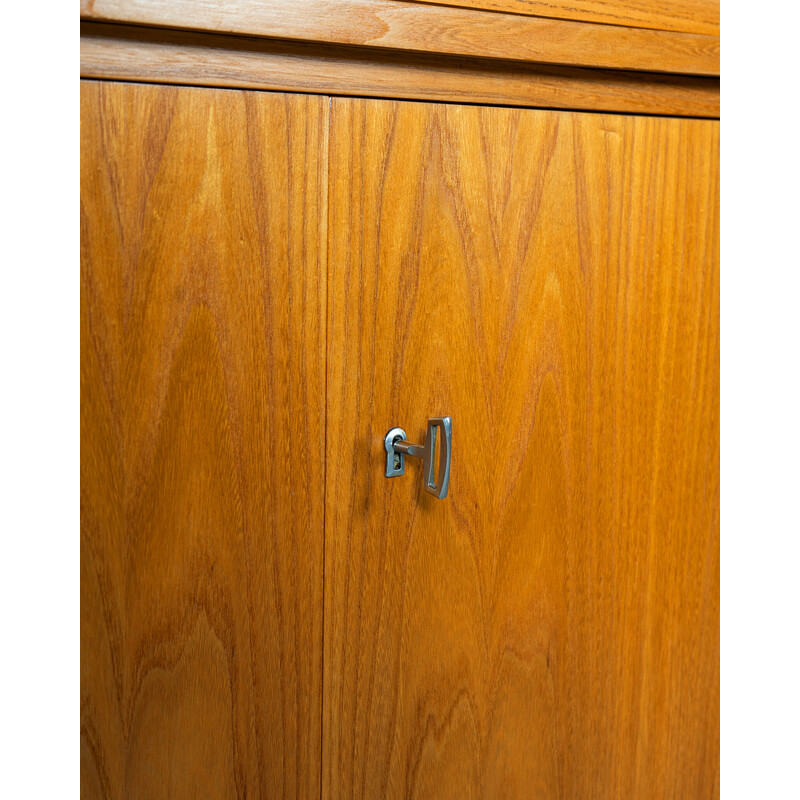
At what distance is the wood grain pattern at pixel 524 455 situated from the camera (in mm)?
556

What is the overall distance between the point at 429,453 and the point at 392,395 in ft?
0.17

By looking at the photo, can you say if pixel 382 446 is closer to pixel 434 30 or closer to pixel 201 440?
pixel 201 440

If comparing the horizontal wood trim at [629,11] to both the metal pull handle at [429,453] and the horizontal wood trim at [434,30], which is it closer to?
the horizontal wood trim at [434,30]

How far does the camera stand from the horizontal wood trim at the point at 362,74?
480 millimetres

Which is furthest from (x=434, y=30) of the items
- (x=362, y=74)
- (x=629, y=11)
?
(x=629, y=11)

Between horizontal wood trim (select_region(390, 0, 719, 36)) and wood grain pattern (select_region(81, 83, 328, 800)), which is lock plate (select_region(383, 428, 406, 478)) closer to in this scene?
wood grain pattern (select_region(81, 83, 328, 800))

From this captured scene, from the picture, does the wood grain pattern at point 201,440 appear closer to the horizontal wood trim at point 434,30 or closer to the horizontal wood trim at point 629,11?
the horizontal wood trim at point 434,30

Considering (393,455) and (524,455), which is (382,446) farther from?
(524,455)

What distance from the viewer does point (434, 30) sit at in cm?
53

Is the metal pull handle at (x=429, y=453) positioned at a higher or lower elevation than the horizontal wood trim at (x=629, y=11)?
lower

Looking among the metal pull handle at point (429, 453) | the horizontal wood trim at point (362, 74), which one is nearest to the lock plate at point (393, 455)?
the metal pull handle at point (429, 453)

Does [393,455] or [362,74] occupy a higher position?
[362,74]

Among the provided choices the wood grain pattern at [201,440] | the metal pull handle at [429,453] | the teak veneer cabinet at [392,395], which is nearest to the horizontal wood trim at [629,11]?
the teak veneer cabinet at [392,395]

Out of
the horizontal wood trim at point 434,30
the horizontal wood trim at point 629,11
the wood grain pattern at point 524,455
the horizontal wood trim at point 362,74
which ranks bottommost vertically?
the wood grain pattern at point 524,455
